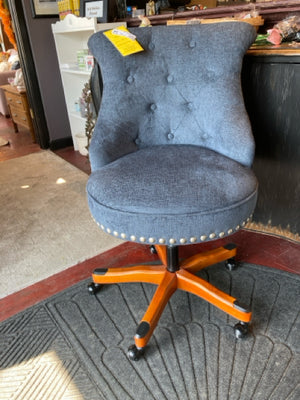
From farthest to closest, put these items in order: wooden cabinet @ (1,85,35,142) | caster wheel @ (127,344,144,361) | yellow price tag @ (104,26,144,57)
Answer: wooden cabinet @ (1,85,35,142) → yellow price tag @ (104,26,144,57) → caster wheel @ (127,344,144,361)

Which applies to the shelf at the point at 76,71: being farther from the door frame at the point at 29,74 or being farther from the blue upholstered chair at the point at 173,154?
the blue upholstered chair at the point at 173,154

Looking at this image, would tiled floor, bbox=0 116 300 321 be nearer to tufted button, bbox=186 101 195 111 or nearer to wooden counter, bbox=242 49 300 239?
wooden counter, bbox=242 49 300 239

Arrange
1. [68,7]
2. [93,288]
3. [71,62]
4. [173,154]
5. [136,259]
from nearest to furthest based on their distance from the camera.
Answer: [173,154]
[93,288]
[136,259]
[68,7]
[71,62]

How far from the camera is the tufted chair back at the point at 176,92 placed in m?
1.07

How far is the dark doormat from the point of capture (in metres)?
0.92

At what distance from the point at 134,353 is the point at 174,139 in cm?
77

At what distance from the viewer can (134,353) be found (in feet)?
3.25

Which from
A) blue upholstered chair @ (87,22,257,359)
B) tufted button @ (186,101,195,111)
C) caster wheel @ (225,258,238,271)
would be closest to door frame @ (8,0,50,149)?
blue upholstered chair @ (87,22,257,359)

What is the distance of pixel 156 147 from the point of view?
4.02ft

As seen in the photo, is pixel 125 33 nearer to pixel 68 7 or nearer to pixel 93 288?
pixel 93 288

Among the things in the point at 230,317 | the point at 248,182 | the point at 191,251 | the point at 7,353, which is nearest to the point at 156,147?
the point at 248,182

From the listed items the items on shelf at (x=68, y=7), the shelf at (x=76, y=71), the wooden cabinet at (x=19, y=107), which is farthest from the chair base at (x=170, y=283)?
the wooden cabinet at (x=19, y=107)

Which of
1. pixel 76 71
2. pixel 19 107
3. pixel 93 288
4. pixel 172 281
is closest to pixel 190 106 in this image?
pixel 172 281

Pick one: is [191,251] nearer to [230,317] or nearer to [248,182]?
[230,317]
